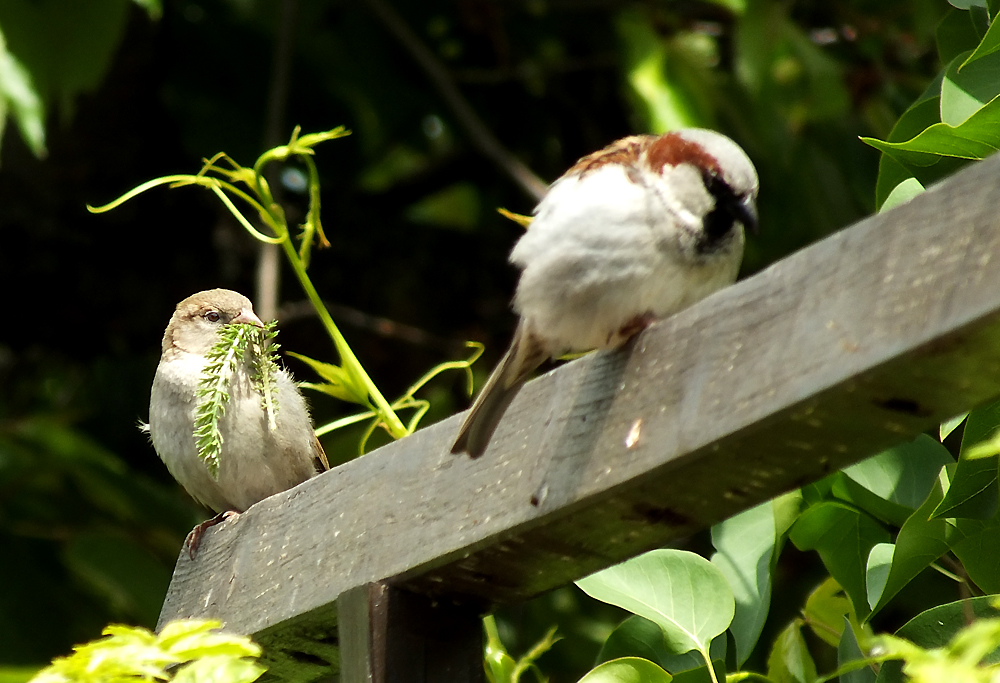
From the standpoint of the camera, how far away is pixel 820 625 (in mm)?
1736

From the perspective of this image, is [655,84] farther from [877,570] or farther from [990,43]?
[877,570]

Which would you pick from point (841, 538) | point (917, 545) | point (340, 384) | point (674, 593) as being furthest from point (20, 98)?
point (917, 545)

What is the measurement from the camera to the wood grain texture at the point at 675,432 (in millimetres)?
967

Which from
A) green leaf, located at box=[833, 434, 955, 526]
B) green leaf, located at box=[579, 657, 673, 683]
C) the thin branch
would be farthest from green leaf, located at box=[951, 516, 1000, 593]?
the thin branch

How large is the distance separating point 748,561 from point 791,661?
0.48 ft

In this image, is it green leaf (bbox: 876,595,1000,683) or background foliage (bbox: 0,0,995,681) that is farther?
background foliage (bbox: 0,0,995,681)

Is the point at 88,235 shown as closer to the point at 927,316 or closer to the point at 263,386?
the point at 263,386

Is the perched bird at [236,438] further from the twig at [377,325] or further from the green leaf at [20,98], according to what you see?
the twig at [377,325]

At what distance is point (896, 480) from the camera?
160 centimetres

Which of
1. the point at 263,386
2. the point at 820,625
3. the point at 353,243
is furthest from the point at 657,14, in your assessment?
the point at 820,625

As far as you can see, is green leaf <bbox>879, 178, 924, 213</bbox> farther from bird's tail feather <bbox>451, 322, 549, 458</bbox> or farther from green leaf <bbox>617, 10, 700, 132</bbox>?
green leaf <bbox>617, 10, 700, 132</bbox>

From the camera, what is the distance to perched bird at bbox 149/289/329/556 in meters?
2.38

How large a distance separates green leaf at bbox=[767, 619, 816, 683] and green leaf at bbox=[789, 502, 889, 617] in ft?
0.35

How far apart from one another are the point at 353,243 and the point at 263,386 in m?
1.98
